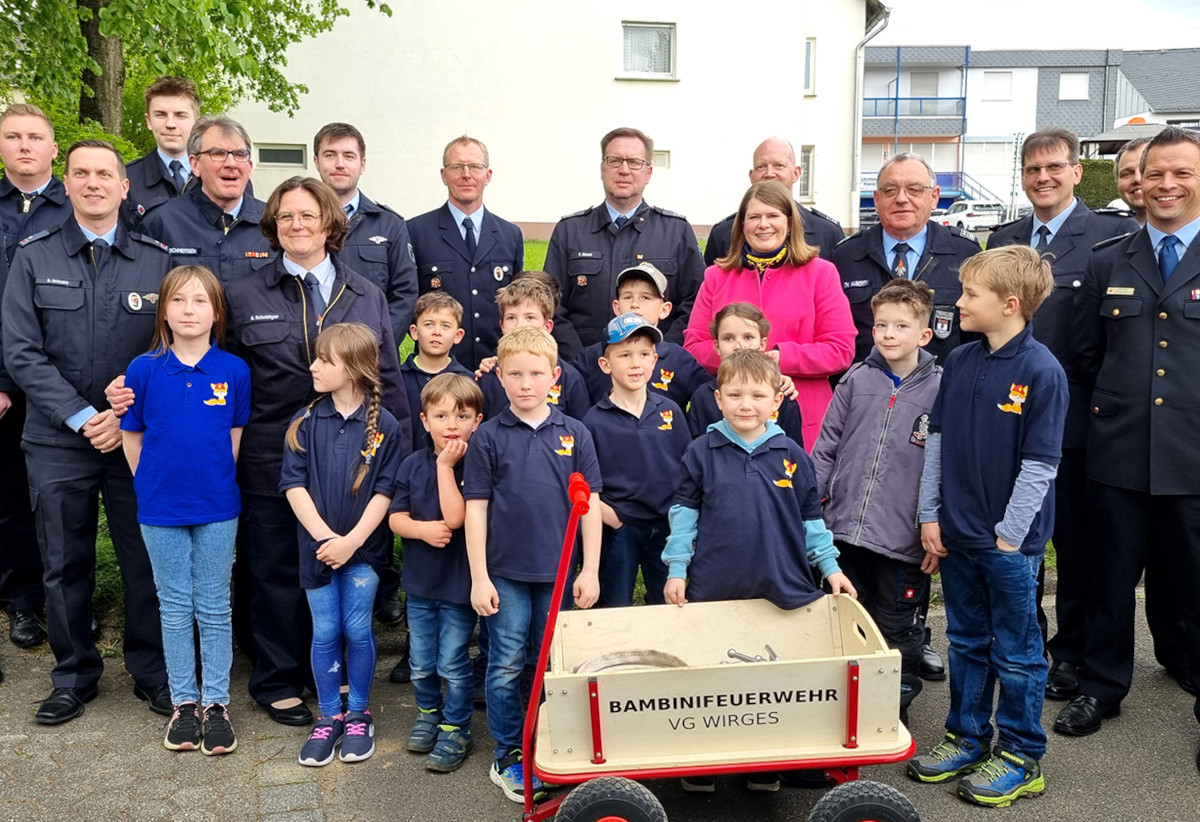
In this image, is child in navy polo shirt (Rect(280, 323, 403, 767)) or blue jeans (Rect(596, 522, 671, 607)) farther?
blue jeans (Rect(596, 522, 671, 607))

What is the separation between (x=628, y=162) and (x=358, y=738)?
127 inches

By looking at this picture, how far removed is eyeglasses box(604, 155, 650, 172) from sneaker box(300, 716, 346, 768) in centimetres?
316

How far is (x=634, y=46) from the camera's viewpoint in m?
23.6

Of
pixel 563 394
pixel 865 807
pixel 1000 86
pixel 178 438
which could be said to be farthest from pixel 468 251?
pixel 1000 86

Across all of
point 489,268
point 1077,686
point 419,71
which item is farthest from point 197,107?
point 419,71

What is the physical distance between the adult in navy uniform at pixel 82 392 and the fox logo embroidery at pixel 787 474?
2.85 meters

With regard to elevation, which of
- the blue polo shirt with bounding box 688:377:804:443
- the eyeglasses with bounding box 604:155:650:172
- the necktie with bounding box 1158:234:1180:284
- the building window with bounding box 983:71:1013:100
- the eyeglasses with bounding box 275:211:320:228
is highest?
the building window with bounding box 983:71:1013:100

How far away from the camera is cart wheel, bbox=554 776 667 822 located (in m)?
3.13

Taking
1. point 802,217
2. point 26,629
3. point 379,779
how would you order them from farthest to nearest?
1. point 802,217
2. point 26,629
3. point 379,779

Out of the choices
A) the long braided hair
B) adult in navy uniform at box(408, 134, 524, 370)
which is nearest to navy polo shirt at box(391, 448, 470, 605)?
the long braided hair

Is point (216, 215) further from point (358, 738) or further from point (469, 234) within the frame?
point (358, 738)

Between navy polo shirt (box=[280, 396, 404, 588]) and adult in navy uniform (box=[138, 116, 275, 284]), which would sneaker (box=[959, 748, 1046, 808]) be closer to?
navy polo shirt (box=[280, 396, 404, 588])

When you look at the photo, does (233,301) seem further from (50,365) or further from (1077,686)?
(1077,686)

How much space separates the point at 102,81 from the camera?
34.6 feet
